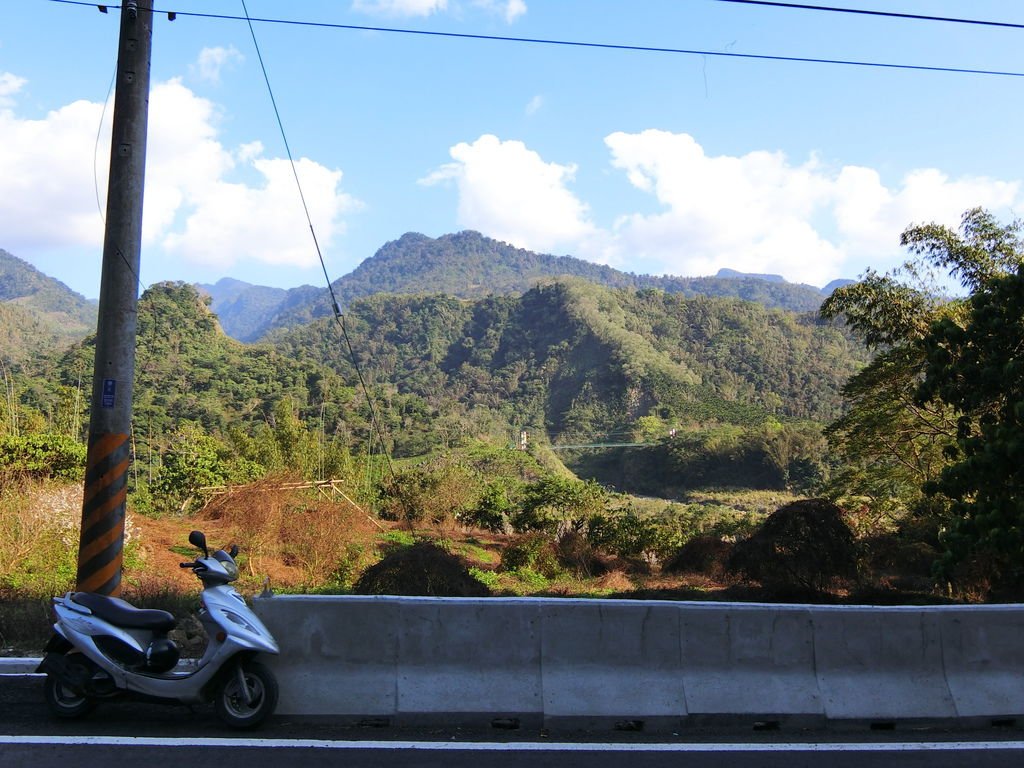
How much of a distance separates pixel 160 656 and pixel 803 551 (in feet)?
35.3

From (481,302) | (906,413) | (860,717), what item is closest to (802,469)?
(906,413)

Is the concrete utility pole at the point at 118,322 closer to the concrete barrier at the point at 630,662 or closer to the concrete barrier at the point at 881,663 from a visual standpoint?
the concrete barrier at the point at 630,662

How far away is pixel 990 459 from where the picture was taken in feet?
33.6

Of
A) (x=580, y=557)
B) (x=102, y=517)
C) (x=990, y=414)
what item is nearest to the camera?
(x=102, y=517)

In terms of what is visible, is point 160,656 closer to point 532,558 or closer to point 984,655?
point 984,655

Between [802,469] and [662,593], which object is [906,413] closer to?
[662,593]

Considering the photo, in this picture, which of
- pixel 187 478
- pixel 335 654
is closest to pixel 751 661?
pixel 335 654

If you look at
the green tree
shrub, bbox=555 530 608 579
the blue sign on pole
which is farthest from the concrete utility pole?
the green tree

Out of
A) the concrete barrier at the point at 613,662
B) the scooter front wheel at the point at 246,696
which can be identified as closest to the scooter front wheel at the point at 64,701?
the scooter front wheel at the point at 246,696

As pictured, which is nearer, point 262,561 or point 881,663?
point 881,663

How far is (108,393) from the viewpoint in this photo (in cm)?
739

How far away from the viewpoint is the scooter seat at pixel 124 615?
5.94 meters

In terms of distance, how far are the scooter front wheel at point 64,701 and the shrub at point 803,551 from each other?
10.7 metres

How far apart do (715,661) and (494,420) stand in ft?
342
